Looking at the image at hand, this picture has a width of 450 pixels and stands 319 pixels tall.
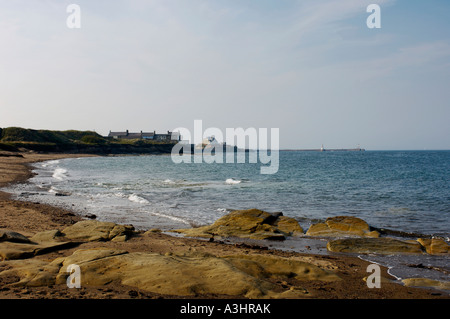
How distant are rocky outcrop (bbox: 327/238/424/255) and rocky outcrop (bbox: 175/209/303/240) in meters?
2.35

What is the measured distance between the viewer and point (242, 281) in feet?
22.7

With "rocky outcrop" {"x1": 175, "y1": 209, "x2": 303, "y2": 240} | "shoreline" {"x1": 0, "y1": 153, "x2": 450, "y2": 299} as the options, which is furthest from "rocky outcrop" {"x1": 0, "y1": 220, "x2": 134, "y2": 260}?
"rocky outcrop" {"x1": 175, "y1": 209, "x2": 303, "y2": 240}

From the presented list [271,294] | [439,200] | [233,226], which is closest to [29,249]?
[271,294]

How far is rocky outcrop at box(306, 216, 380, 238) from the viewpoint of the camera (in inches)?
548

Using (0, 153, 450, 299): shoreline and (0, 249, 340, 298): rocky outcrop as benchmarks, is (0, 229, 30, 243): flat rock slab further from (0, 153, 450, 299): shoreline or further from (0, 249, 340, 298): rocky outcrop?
(0, 249, 340, 298): rocky outcrop

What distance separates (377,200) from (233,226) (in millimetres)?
14328

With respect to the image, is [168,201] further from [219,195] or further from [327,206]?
[327,206]

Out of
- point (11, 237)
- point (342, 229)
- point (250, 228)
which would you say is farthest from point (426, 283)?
point (11, 237)

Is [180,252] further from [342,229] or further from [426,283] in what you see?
[342,229]

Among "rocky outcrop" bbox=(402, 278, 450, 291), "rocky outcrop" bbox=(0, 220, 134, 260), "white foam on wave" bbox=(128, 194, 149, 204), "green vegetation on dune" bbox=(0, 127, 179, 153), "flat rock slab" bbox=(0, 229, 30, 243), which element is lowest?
"white foam on wave" bbox=(128, 194, 149, 204)

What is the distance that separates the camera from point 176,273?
7.20 meters

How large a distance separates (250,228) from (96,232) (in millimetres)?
6017

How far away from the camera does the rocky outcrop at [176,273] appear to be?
672cm

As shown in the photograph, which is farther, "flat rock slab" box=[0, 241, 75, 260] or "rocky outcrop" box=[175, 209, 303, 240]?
"rocky outcrop" box=[175, 209, 303, 240]
